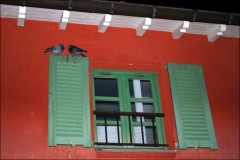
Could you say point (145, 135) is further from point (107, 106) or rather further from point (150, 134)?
point (107, 106)

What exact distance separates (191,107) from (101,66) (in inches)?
59.8

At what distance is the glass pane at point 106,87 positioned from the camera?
6.45 metres

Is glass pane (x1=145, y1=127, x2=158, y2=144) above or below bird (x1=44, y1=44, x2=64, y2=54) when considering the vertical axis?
below

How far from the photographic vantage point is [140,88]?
6746mm

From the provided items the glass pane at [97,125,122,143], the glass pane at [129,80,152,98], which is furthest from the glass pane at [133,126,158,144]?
the glass pane at [129,80,152,98]

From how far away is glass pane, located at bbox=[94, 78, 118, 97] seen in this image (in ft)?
21.2

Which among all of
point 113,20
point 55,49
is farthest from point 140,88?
point 55,49

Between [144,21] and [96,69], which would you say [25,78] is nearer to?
[96,69]

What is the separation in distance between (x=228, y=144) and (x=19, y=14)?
3666 mm

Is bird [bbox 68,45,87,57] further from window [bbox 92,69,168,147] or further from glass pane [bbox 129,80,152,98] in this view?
glass pane [bbox 129,80,152,98]

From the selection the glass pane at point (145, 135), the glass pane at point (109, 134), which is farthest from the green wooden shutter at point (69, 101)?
the glass pane at point (145, 135)

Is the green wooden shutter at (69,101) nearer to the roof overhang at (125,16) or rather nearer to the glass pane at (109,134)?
the glass pane at (109,134)

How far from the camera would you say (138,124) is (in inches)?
248

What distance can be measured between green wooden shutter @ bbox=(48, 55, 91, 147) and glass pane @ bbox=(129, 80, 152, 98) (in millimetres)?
913
